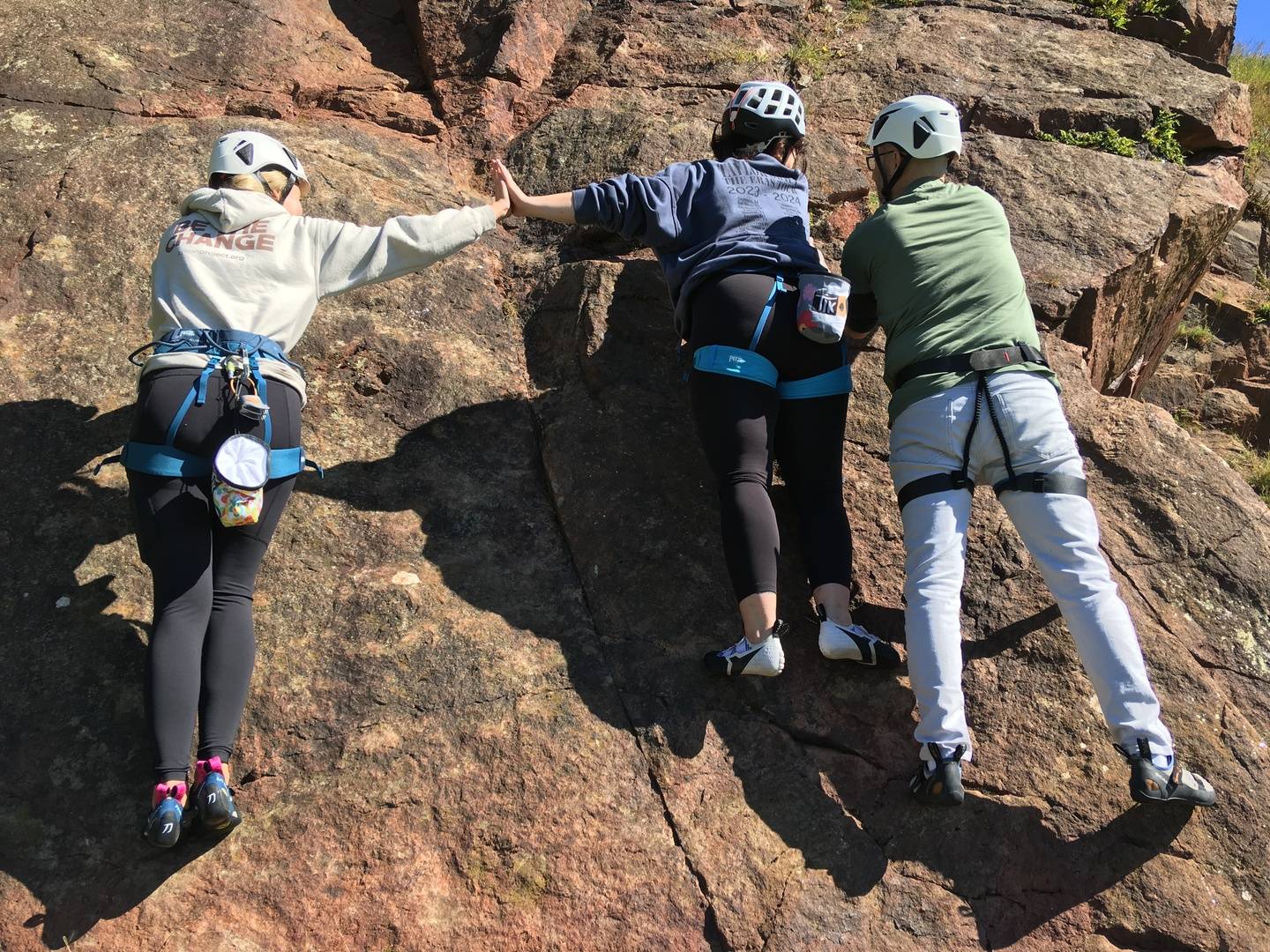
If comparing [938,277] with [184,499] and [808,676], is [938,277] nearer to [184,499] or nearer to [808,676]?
[808,676]

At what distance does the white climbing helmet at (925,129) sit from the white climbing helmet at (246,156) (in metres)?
2.63

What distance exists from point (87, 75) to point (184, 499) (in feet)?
12.2

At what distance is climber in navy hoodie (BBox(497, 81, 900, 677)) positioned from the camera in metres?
4.36

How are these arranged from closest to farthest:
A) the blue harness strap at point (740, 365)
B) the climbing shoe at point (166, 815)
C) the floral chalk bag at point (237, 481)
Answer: the climbing shoe at point (166, 815) < the floral chalk bag at point (237, 481) < the blue harness strap at point (740, 365)

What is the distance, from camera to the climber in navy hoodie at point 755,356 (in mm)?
4359

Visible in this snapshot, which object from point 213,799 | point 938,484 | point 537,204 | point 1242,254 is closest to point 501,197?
point 537,204

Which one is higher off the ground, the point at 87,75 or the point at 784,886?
the point at 87,75

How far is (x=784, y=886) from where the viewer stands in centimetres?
400

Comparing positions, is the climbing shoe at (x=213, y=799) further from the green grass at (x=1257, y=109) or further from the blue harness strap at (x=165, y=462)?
the green grass at (x=1257, y=109)

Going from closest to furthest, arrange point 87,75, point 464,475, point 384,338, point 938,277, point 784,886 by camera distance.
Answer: point 784,886
point 938,277
point 464,475
point 384,338
point 87,75

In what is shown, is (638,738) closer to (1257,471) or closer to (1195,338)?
(1257,471)

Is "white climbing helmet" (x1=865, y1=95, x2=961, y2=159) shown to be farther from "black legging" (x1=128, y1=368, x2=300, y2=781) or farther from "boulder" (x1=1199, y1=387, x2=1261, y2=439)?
"boulder" (x1=1199, y1=387, x2=1261, y2=439)

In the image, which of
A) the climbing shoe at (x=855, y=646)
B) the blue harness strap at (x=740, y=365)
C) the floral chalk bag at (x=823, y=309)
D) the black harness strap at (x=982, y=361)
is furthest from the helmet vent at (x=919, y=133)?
the climbing shoe at (x=855, y=646)

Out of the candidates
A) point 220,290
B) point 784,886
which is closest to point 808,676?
point 784,886
